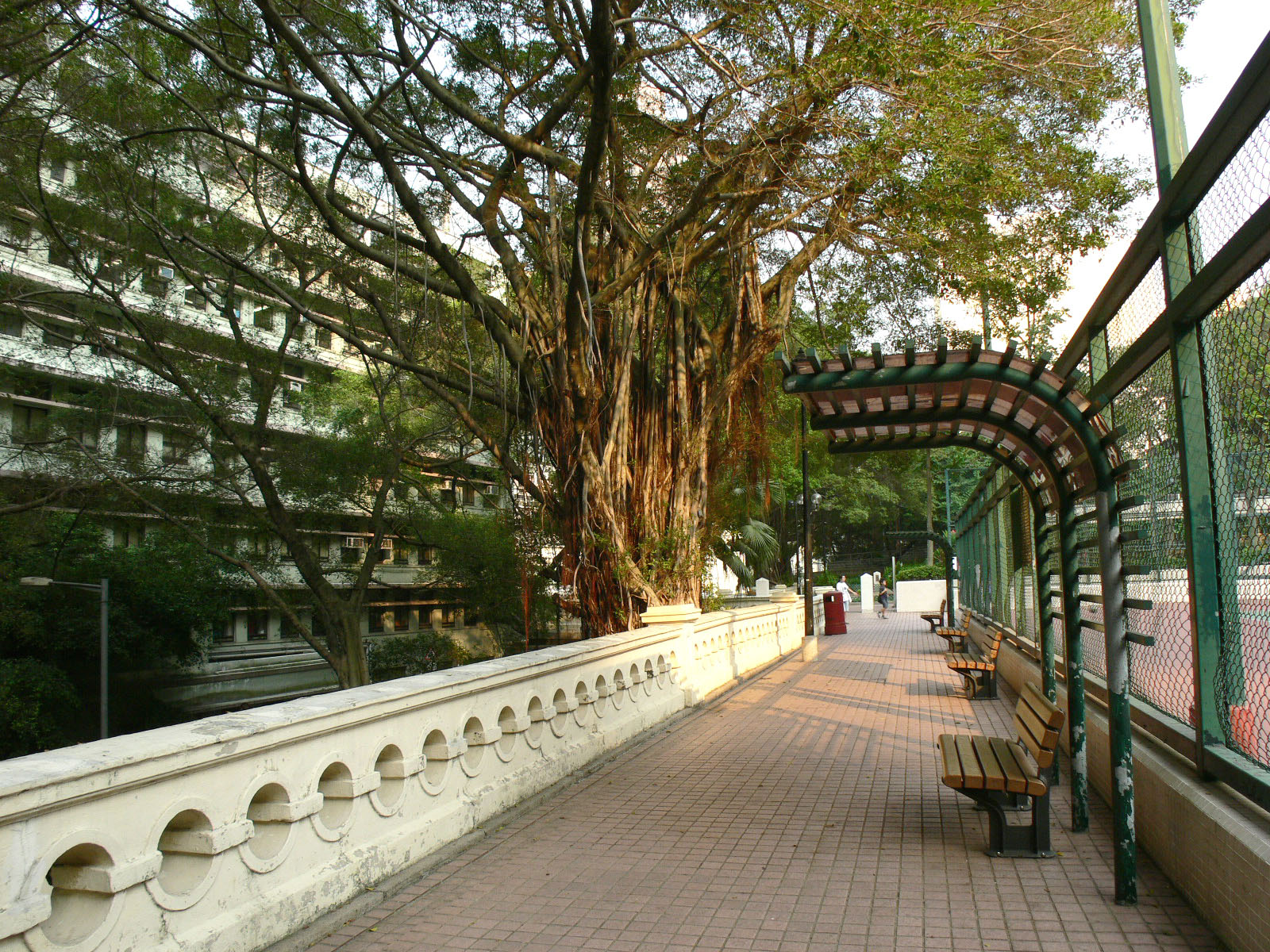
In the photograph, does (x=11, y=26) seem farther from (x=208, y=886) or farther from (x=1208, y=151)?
(x=1208, y=151)

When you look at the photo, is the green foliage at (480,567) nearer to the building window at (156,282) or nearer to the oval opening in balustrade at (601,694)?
the building window at (156,282)

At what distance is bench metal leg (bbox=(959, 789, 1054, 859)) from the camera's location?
5176 millimetres

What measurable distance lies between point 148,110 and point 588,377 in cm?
918

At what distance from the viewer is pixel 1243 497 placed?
3771 mm

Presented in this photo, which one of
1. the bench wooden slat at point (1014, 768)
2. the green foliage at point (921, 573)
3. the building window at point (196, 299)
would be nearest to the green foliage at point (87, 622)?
the building window at point (196, 299)

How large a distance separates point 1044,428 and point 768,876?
3.02 metres

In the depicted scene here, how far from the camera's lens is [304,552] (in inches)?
810

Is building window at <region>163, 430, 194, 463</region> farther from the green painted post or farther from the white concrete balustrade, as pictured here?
the green painted post

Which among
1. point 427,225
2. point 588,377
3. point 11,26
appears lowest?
point 588,377

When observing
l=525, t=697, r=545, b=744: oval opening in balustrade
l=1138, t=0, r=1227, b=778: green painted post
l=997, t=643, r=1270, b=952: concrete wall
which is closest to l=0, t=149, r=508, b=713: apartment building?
l=525, t=697, r=545, b=744: oval opening in balustrade

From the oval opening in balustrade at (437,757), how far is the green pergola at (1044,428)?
9.19 feet

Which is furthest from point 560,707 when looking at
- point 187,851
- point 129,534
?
point 129,534

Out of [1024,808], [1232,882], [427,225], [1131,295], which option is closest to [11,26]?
[427,225]

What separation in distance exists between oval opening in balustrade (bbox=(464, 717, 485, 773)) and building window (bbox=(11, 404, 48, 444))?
50.8 ft
